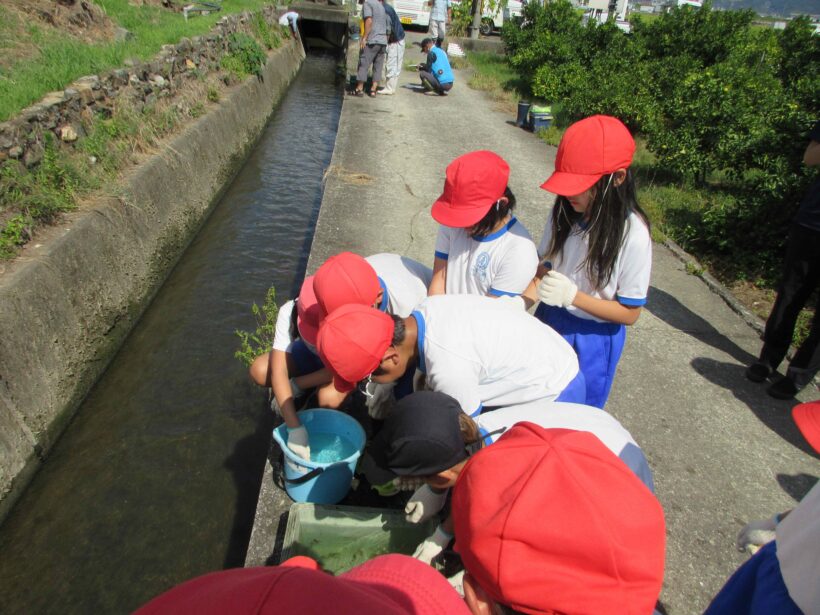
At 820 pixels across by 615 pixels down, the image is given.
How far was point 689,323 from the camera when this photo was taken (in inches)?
154

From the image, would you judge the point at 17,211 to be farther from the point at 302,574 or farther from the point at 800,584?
the point at 800,584

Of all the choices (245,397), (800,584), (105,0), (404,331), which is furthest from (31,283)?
(105,0)

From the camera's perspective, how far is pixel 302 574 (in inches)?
31.4

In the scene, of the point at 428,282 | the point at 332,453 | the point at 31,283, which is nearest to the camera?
the point at 332,453

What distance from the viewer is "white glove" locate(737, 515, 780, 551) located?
1.80m

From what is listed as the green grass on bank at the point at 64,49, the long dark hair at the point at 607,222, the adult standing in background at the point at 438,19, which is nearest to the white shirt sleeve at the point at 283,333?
the long dark hair at the point at 607,222

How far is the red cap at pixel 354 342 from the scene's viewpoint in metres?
1.82

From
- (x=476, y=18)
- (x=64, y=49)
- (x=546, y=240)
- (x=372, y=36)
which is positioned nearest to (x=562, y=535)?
(x=546, y=240)

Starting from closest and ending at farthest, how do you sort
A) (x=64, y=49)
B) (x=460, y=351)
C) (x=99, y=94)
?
1. (x=460, y=351)
2. (x=99, y=94)
3. (x=64, y=49)

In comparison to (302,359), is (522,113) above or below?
above

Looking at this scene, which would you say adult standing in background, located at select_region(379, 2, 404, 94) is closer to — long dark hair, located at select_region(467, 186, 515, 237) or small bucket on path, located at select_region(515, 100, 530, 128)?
small bucket on path, located at select_region(515, 100, 530, 128)

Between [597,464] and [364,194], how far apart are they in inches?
181

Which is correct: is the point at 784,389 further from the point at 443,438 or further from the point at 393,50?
the point at 393,50

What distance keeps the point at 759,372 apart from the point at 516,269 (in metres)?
2.04
